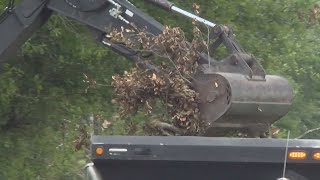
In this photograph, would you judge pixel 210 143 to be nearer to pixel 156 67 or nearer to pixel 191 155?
pixel 191 155

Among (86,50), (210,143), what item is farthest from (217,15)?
(210,143)

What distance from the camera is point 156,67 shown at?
682 cm

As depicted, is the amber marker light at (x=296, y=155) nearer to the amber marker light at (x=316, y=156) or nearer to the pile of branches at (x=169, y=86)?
the amber marker light at (x=316, y=156)

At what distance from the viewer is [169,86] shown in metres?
6.55

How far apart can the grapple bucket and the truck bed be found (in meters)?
1.33

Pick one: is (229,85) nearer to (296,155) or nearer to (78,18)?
(296,155)

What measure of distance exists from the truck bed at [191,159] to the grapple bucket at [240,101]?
4.38ft

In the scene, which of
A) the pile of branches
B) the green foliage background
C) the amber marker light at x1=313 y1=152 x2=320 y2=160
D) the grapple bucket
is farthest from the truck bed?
the green foliage background

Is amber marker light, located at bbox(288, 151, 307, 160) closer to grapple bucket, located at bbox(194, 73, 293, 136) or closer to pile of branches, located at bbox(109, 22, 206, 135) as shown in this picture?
grapple bucket, located at bbox(194, 73, 293, 136)

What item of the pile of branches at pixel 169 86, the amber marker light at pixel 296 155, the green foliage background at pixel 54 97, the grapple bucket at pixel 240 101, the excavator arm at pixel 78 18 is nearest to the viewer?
the amber marker light at pixel 296 155

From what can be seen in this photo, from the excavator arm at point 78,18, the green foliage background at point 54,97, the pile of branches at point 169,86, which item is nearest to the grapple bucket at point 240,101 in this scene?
the pile of branches at point 169,86

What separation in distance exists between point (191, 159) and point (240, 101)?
155cm

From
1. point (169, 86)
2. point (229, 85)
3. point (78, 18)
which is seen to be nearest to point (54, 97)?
point (78, 18)

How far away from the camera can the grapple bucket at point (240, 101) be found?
6.12m
